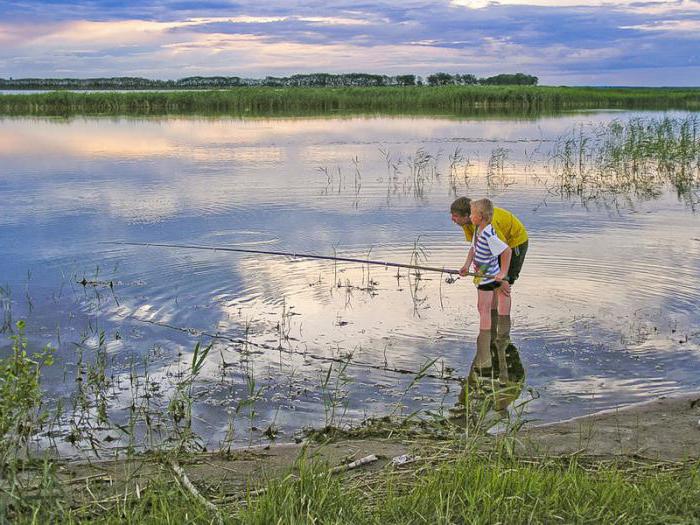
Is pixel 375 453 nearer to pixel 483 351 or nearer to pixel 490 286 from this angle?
pixel 483 351

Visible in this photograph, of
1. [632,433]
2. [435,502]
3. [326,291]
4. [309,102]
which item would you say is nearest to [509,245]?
[326,291]

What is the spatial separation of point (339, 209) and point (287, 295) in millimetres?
6234

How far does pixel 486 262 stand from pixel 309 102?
155 ft

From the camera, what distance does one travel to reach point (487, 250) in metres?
7.61

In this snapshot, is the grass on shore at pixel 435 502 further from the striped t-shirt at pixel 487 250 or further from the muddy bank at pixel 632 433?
the striped t-shirt at pixel 487 250

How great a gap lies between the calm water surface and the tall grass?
2991cm

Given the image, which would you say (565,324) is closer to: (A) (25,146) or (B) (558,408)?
(B) (558,408)

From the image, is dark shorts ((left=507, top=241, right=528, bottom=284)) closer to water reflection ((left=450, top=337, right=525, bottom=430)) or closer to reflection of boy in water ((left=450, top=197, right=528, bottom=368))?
reflection of boy in water ((left=450, top=197, right=528, bottom=368))

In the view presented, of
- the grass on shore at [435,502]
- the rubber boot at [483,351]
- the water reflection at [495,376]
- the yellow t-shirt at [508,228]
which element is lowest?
the water reflection at [495,376]

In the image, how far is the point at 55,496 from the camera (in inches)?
160

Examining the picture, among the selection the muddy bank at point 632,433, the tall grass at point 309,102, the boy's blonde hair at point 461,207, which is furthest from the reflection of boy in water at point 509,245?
the tall grass at point 309,102

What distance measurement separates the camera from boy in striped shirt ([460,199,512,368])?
297 inches

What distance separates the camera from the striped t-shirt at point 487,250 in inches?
Result: 297

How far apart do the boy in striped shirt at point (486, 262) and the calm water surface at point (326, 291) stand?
29 cm
